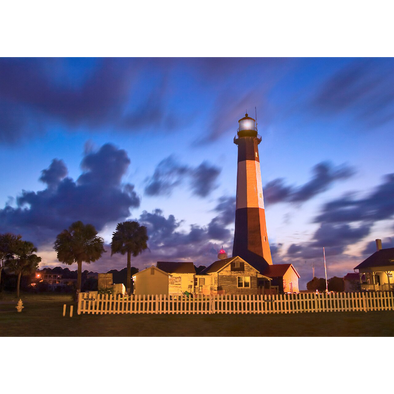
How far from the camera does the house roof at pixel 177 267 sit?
2862 centimetres

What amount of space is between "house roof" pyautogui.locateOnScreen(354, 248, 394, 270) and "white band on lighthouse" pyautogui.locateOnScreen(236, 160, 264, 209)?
9610 millimetres

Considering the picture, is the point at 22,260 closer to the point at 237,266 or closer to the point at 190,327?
the point at 237,266

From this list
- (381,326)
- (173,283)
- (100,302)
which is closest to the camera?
(381,326)

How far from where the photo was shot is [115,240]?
29734 mm

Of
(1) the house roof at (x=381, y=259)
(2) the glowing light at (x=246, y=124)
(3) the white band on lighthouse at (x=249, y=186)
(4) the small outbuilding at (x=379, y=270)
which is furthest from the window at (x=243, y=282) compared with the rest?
(2) the glowing light at (x=246, y=124)

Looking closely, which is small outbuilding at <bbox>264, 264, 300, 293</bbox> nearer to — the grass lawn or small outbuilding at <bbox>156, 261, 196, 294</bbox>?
small outbuilding at <bbox>156, 261, 196, 294</bbox>

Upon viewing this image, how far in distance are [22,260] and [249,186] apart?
20.6 m

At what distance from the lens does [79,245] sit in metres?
22.4

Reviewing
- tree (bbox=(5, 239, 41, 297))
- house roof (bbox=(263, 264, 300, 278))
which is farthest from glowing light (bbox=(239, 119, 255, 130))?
tree (bbox=(5, 239, 41, 297))

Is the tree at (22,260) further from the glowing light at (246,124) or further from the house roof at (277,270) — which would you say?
the glowing light at (246,124)

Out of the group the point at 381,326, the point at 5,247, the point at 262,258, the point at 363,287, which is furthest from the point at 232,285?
the point at 5,247

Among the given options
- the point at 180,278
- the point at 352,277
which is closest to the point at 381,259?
the point at 352,277

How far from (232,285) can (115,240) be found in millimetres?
11435
